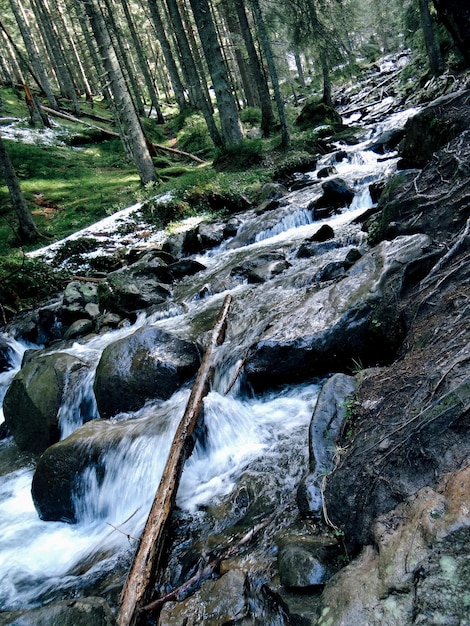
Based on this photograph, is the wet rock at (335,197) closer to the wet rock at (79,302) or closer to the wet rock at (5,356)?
the wet rock at (79,302)

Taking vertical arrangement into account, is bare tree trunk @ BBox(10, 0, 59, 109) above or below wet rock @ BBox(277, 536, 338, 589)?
above

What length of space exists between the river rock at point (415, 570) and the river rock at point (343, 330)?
2461 millimetres

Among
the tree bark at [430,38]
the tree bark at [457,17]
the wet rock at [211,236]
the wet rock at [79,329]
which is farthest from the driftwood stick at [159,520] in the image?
the tree bark at [430,38]

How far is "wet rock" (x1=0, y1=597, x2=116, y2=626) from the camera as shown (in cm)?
262

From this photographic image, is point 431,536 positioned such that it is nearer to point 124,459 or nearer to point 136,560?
point 136,560

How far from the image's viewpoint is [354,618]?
5.05 feet

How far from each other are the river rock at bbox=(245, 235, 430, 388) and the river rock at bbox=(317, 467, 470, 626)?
8.08 ft

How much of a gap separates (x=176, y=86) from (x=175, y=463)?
29.5 m

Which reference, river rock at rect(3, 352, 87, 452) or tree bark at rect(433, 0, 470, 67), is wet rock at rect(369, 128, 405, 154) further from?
river rock at rect(3, 352, 87, 452)

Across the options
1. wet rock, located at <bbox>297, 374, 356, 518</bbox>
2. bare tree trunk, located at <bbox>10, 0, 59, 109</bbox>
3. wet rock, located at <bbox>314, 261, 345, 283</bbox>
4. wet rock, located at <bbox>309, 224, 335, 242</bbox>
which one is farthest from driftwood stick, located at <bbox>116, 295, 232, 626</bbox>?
bare tree trunk, located at <bbox>10, 0, 59, 109</bbox>

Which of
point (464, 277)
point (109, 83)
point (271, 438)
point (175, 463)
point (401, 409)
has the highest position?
point (109, 83)

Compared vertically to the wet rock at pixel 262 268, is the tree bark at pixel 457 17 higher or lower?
higher

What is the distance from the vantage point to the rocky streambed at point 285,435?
75.4 inches

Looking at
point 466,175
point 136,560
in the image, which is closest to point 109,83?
point 466,175
